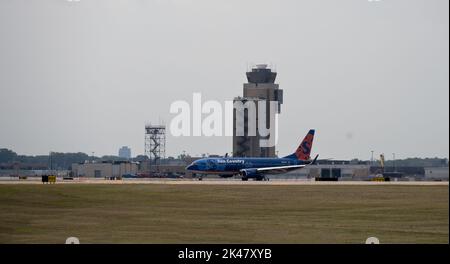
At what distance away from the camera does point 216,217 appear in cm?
5781

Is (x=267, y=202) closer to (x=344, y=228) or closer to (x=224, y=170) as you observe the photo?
(x=344, y=228)

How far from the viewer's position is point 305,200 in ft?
265

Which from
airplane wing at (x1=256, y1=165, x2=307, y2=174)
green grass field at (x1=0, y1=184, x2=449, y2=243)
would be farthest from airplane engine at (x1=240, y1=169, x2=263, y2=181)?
green grass field at (x1=0, y1=184, x2=449, y2=243)

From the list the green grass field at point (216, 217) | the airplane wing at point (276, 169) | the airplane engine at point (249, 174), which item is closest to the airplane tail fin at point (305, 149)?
the airplane wing at point (276, 169)

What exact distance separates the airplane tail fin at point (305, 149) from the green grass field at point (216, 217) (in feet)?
314

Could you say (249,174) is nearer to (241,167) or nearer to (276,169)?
(241,167)

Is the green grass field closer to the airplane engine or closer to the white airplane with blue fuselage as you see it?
the airplane engine

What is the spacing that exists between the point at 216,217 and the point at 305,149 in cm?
13263

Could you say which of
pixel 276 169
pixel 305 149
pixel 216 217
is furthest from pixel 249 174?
pixel 216 217

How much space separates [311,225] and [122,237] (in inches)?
569

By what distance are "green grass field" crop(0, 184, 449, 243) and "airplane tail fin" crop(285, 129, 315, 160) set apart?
9557cm

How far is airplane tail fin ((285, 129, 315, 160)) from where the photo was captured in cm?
18612

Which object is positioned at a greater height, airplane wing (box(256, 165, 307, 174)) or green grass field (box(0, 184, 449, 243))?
airplane wing (box(256, 165, 307, 174))
